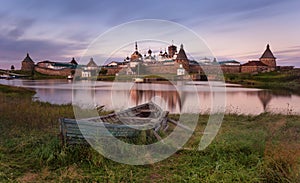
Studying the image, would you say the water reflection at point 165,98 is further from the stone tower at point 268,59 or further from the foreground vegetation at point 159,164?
the stone tower at point 268,59

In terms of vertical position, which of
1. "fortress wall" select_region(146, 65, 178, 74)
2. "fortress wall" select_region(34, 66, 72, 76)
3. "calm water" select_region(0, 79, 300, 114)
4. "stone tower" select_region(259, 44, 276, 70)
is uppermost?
"stone tower" select_region(259, 44, 276, 70)

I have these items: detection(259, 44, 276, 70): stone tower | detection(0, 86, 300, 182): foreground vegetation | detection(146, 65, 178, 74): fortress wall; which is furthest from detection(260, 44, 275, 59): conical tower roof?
detection(0, 86, 300, 182): foreground vegetation

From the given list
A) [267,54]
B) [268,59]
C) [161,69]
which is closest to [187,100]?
[161,69]

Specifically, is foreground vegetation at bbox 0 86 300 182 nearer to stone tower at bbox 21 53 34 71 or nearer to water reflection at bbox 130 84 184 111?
water reflection at bbox 130 84 184 111

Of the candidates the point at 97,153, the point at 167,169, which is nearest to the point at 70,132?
the point at 97,153

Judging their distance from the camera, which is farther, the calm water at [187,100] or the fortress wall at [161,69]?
the fortress wall at [161,69]

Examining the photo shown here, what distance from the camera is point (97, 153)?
5.00m

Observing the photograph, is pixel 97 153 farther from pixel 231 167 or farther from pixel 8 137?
pixel 8 137

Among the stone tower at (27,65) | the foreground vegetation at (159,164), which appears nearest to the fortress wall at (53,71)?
the stone tower at (27,65)

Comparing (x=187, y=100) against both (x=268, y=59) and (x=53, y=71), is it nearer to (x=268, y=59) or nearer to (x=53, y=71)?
(x=268, y=59)

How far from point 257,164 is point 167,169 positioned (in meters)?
1.65

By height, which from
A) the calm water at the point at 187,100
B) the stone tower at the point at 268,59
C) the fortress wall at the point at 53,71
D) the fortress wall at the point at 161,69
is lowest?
the calm water at the point at 187,100

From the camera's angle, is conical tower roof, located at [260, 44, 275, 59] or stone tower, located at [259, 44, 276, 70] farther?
conical tower roof, located at [260, 44, 275, 59]

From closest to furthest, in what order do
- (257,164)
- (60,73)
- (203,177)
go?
(203,177) → (257,164) → (60,73)
